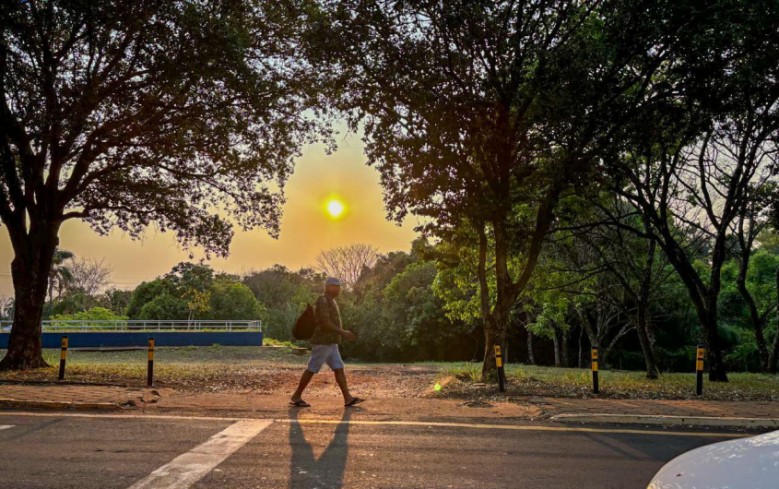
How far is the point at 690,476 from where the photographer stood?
7.36 feet

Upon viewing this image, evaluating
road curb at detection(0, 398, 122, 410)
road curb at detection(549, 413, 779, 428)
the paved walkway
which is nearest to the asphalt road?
road curb at detection(549, 413, 779, 428)

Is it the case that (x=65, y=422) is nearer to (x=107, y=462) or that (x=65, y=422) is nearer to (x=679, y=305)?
(x=107, y=462)

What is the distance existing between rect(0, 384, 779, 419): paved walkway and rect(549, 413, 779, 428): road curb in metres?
0.23

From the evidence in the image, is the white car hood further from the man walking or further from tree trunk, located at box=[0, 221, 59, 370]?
tree trunk, located at box=[0, 221, 59, 370]

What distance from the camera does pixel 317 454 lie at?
587cm

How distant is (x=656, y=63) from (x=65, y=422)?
1210 cm

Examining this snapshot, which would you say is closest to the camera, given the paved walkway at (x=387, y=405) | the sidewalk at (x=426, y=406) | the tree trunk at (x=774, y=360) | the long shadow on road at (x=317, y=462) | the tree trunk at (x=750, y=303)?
the long shadow on road at (x=317, y=462)

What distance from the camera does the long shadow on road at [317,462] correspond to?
4941 mm

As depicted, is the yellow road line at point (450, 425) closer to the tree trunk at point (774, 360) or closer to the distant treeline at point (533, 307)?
the distant treeline at point (533, 307)

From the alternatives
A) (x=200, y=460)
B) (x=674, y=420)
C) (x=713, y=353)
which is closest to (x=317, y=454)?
(x=200, y=460)

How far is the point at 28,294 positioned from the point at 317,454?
40.8 ft

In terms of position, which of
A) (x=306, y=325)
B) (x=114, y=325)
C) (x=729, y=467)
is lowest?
(x=114, y=325)

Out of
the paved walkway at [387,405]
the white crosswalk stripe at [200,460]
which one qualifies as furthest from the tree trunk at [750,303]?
the white crosswalk stripe at [200,460]

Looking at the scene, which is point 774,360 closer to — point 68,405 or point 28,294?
point 68,405
